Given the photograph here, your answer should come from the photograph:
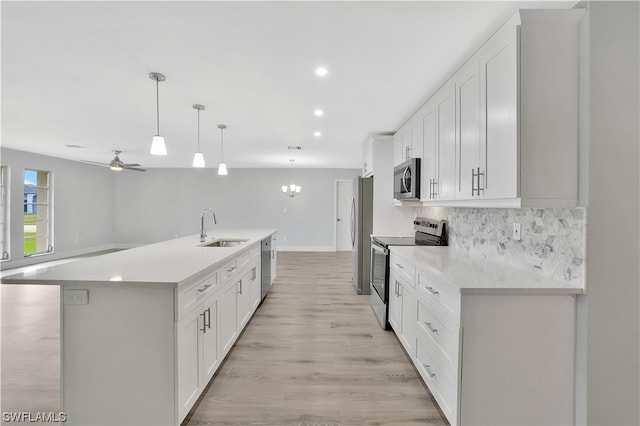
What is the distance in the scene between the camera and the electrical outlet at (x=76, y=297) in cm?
170

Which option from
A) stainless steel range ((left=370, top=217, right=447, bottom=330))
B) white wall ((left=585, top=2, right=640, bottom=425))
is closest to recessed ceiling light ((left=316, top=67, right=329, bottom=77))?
white wall ((left=585, top=2, right=640, bottom=425))

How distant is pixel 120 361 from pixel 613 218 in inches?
107

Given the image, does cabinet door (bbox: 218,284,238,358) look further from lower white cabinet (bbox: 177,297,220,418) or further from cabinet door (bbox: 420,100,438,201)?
cabinet door (bbox: 420,100,438,201)

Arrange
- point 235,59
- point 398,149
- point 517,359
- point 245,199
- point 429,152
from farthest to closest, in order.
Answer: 1. point 245,199
2. point 398,149
3. point 429,152
4. point 235,59
5. point 517,359

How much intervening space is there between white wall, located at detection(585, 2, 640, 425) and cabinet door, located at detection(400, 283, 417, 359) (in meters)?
1.05

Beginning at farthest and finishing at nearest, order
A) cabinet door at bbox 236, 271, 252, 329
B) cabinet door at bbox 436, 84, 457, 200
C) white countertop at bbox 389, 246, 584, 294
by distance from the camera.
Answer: cabinet door at bbox 236, 271, 252, 329
cabinet door at bbox 436, 84, 457, 200
white countertop at bbox 389, 246, 584, 294

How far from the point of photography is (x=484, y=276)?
6.05ft

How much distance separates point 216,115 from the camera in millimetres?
→ 3721

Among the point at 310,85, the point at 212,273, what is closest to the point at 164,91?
the point at 310,85

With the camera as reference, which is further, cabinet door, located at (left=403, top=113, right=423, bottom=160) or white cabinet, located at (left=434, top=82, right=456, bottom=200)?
cabinet door, located at (left=403, top=113, right=423, bottom=160)

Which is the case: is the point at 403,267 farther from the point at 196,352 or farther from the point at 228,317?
the point at 196,352

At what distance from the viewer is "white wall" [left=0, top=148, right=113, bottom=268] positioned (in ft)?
20.5

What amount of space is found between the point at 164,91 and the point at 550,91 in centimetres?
309

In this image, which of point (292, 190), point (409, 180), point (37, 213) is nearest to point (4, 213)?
point (37, 213)
